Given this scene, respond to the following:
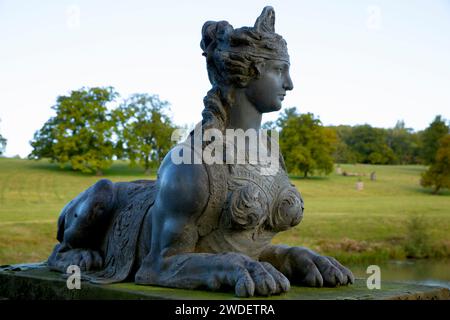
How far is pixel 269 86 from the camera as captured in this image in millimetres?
4738

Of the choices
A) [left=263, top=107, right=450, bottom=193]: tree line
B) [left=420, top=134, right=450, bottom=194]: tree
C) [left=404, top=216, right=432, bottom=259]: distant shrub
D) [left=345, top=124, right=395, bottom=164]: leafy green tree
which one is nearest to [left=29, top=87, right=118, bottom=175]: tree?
[left=263, top=107, right=450, bottom=193]: tree line

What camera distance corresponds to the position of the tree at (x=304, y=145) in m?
55.2

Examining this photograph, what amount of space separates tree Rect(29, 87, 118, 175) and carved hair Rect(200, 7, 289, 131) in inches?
1918

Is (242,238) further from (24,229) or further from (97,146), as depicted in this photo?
(97,146)

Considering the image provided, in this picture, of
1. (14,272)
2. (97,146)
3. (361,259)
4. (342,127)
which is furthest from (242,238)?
(342,127)

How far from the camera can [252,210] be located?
4387 mm

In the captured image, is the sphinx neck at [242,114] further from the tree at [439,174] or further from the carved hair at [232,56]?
the tree at [439,174]

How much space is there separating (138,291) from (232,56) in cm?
181

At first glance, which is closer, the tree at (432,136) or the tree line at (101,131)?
the tree line at (101,131)

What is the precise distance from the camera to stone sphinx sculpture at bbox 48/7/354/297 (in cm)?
437

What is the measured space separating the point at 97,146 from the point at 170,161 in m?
50.6

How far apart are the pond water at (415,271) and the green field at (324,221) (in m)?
Answer: 0.92

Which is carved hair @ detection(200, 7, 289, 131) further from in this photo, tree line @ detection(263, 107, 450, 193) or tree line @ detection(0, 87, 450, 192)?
tree line @ detection(0, 87, 450, 192)

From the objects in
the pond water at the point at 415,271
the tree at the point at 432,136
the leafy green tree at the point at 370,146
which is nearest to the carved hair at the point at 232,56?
the pond water at the point at 415,271
